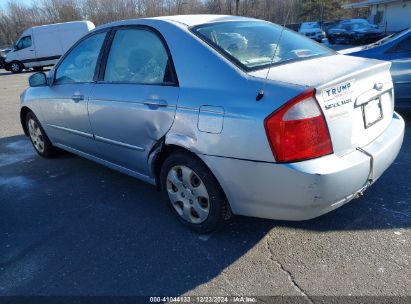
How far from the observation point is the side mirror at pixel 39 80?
4648 mm

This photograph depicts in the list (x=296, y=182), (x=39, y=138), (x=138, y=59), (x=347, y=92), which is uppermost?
(x=138, y=59)

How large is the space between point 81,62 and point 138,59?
109cm

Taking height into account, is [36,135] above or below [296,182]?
below

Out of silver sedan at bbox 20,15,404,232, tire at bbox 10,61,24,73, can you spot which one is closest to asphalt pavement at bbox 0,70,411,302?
silver sedan at bbox 20,15,404,232

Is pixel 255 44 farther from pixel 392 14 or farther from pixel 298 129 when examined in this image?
pixel 392 14

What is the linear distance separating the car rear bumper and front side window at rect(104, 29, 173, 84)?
900 mm

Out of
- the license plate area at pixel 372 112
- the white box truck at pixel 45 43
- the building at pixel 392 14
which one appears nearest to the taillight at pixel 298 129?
the license plate area at pixel 372 112

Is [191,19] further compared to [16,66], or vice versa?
[16,66]

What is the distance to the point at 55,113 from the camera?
14.9 ft

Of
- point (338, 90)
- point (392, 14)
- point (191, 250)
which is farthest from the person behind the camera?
point (392, 14)

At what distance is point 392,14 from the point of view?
100ft

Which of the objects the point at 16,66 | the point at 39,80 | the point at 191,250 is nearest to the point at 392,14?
the point at 16,66

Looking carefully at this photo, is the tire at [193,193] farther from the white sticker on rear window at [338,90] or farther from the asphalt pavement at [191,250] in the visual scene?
the white sticker on rear window at [338,90]

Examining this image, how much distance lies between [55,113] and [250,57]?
8.86 feet
